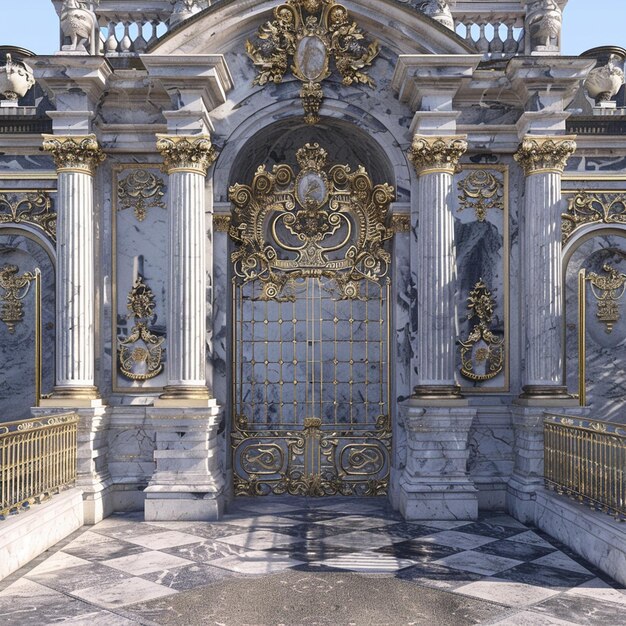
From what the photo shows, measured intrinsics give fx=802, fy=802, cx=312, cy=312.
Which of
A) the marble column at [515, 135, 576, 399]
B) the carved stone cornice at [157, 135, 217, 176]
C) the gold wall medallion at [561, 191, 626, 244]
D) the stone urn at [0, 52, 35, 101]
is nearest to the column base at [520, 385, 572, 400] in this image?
the marble column at [515, 135, 576, 399]

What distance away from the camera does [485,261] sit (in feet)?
34.8

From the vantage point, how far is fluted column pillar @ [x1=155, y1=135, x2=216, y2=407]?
1004 cm

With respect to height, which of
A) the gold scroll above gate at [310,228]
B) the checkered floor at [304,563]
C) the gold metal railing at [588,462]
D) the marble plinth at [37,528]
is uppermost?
the gold scroll above gate at [310,228]

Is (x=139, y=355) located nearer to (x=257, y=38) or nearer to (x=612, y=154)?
(x=257, y=38)

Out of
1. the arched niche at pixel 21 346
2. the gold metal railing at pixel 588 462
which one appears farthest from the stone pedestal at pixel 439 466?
the arched niche at pixel 21 346

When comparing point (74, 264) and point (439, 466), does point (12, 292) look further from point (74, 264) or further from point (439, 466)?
point (439, 466)

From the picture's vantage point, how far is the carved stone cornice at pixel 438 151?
10078 millimetres

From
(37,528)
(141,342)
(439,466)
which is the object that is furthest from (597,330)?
(37,528)

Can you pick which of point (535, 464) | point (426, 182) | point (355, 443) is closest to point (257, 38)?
point (426, 182)

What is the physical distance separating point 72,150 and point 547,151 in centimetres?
602

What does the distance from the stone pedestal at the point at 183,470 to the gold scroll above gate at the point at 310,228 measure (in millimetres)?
2358

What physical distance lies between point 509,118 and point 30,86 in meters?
7.07

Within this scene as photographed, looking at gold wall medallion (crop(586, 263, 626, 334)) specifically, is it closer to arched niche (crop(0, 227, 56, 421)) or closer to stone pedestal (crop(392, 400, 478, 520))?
stone pedestal (crop(392, 400, 478, 520))

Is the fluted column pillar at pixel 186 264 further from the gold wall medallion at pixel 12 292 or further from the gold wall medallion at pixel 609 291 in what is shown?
the gold wall medallion at pixel 609 291
